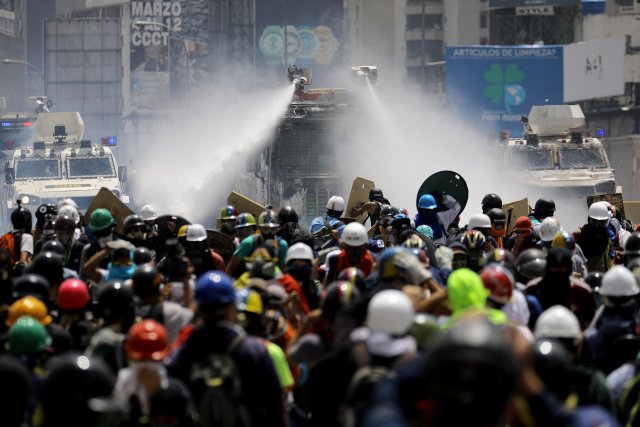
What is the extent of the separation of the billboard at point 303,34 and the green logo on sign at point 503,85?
34.0 m

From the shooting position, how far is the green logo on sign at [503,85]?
6250cm

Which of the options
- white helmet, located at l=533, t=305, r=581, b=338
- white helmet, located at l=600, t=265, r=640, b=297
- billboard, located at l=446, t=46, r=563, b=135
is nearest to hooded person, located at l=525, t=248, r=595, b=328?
white helmet, located at l=600, t=265, r=640, b=297

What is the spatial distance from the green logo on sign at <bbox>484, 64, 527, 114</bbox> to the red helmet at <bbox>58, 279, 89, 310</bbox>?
5522 cm

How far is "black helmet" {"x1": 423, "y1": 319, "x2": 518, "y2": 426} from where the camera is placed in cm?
416

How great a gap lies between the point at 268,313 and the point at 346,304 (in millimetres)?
672

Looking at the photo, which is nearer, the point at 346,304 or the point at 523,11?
the point at 346,304

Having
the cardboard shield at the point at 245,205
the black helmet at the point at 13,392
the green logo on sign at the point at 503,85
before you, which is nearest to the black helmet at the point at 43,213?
the cardboard shield at the point at 245,205

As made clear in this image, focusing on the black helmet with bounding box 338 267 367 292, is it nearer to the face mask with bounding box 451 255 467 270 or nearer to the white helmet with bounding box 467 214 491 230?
the face mask with bounding box 451 255 467 270

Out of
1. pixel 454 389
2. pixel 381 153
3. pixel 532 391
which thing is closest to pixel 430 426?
pixel 454 389

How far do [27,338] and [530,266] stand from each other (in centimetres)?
419

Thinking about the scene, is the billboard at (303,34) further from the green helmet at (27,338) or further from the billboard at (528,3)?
the green helmet at (27,338)

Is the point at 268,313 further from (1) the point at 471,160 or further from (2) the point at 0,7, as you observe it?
(2) the point at 0,7

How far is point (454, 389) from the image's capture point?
13.6 feet

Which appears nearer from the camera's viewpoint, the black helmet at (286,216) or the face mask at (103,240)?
the face mask at (103,240)
